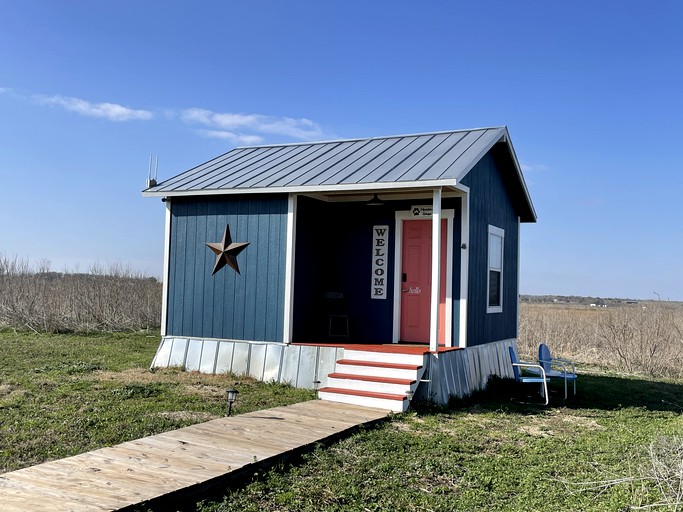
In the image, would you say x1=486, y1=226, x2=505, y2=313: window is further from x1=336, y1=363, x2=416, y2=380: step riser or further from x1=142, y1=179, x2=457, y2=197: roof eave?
x1=336, y1=363, x2=416, y2=380: step riser

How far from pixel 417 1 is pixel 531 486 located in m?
8.96

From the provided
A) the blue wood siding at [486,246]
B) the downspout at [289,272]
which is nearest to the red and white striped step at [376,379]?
the downspout at [289,272]

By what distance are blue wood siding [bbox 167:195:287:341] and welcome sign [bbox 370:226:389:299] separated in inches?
67.8

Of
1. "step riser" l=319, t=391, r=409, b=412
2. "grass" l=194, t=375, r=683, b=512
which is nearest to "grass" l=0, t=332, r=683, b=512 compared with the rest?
"grass" l=194, t=375, r=683, b=512

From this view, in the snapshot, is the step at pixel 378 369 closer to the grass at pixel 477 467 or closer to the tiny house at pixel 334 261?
the tiny house at pixel 334 261

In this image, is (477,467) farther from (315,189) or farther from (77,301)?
(77,301)

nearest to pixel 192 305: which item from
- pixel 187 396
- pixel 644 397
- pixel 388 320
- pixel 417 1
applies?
pixel 187 396

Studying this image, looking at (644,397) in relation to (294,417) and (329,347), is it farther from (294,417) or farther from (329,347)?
(294,417)

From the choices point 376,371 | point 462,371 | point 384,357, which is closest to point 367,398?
point 376,371

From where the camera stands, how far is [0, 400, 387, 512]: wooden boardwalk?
437 cm

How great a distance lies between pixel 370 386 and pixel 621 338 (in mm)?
10101

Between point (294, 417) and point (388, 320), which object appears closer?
point (294, 417)

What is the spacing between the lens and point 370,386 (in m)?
8.52

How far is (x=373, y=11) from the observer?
12.0 m
